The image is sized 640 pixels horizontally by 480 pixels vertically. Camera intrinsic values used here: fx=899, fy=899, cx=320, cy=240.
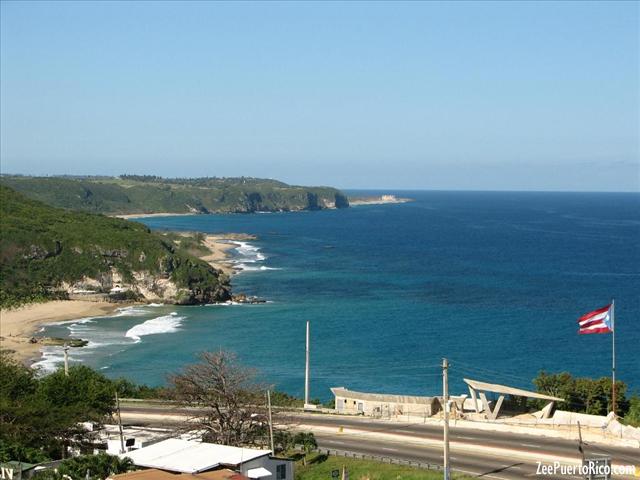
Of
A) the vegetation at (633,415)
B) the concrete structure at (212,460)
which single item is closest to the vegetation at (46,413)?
the concrete structure at (212,460)

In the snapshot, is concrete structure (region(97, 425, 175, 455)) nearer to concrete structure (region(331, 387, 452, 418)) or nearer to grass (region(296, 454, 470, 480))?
grass (region(296, 454, 470, 480))

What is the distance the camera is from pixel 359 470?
33625 millimetres

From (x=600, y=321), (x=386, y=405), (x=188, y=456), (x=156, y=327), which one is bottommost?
(x=156, y=327)

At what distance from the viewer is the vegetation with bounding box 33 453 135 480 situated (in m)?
29.2

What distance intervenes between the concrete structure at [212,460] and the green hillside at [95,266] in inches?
3232

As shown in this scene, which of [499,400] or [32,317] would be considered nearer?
[499,400]

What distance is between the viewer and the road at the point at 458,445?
33.6 metres

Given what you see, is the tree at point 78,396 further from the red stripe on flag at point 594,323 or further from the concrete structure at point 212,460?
the red stripe on flag at point 594,323

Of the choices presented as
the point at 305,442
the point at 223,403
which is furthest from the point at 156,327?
the point at 305,442

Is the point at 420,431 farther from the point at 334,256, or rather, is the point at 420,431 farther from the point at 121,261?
the point at 334,256

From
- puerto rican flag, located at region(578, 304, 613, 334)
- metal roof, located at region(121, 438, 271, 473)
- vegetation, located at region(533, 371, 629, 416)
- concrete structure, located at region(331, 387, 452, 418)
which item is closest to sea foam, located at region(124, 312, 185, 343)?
concrete structure, located at region(331, 387, 452, 418)

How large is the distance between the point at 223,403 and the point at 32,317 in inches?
2670

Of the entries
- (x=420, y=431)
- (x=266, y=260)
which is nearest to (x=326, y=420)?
(x=420, y=431)

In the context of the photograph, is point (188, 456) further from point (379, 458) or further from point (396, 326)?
point (396, 326)
